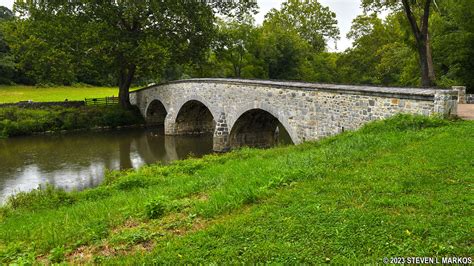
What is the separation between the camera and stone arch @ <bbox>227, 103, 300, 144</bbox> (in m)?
16.4

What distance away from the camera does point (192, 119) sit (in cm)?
3125

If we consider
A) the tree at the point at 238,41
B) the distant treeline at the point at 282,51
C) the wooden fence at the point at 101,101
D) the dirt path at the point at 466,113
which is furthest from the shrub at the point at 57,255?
the tree at the point at 238,41

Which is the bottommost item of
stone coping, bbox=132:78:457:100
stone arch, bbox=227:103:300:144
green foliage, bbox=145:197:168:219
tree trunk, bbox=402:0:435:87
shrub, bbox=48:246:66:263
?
shrub, bbox=48:246:66:263

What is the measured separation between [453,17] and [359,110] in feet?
50.4

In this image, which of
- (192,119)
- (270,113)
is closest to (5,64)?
(192,119)

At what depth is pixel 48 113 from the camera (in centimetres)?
3200

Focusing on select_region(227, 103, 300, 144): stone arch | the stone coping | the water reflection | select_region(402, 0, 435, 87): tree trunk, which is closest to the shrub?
the water reflection

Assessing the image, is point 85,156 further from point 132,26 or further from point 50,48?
point 132,26

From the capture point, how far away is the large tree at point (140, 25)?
94.5 ft

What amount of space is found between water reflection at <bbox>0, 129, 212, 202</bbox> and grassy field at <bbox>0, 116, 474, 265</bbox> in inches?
268

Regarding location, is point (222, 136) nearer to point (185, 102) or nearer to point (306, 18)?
point (185, 102)

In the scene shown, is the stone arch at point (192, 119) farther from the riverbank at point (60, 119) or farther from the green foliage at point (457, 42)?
the green foliage at point (457, 42)

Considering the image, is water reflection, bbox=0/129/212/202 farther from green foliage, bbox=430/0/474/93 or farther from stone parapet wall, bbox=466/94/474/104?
green foliage, bbox=430/0/474/93

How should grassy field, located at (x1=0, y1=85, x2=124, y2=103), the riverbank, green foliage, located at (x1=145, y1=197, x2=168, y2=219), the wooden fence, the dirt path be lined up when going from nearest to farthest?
1. green foliage, located at (x1=145, y1=197, x2=168, y2=219)
2. the dirt path
3. the riverbank
4. the wooden fence
5. grassy field, located at (x1=0, y1=85, x2=124, y2=103)
